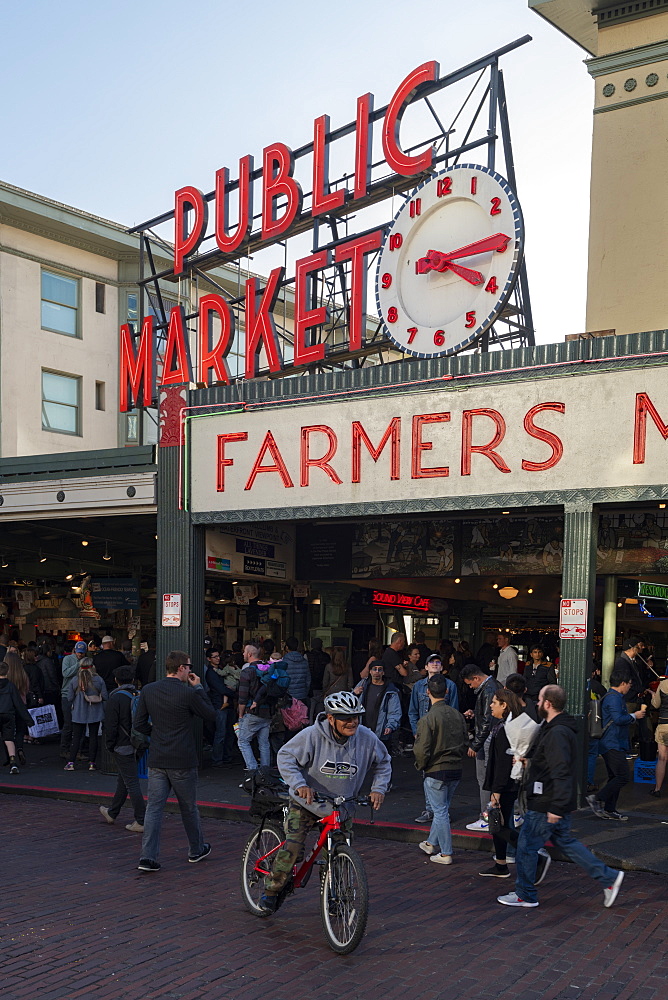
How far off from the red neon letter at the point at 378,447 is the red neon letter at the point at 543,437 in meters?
1.98

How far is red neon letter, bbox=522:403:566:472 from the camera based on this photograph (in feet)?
44.5

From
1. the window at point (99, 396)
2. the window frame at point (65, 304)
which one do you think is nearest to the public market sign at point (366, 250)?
the window frame at point (65, 304)

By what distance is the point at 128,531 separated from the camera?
71.9 ft

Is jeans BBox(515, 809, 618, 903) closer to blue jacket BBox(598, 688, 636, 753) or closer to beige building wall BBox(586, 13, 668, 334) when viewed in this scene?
blue jacket BBox(598, 688, 636, 753)

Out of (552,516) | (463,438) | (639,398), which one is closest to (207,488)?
(463,438)

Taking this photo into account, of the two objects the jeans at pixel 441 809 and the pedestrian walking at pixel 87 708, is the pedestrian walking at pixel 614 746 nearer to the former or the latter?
the jeans at pixel 441 809

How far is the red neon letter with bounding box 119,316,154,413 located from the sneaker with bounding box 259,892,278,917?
13000 mm

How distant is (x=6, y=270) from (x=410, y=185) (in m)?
18.9

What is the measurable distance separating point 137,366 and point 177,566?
5117 mm

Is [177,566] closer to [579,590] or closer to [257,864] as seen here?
[579,590]

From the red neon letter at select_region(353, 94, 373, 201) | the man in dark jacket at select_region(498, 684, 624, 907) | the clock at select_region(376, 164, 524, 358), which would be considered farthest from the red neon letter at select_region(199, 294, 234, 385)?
the man in dark jacket at select_region(498, 684, 624, 907)

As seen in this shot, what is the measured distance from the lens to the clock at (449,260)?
15375 mm

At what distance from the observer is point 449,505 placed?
14484 millimetres

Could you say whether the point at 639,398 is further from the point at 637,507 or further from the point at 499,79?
the point at 499,79
